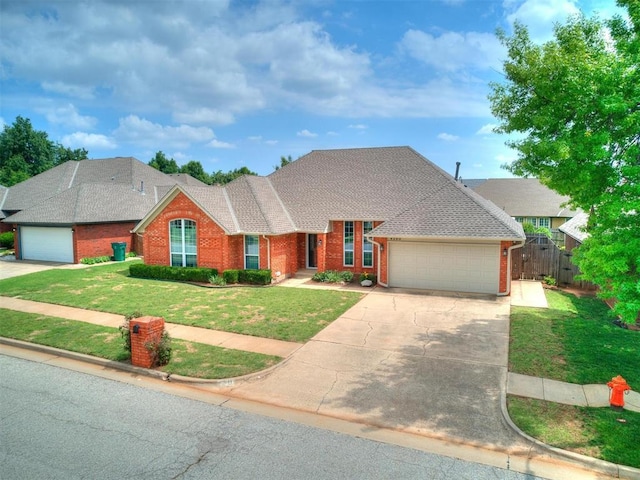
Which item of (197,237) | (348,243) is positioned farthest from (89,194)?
(348,243)

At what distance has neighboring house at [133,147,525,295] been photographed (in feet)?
57.9

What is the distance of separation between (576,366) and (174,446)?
28.9 feet

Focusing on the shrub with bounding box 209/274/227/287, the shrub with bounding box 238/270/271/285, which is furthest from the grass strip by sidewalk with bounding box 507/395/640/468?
the shrub with bounding box 209/274/227/287

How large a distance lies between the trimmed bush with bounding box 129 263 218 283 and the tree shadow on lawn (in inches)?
436

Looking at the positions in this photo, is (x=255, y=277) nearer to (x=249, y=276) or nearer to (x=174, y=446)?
(x=249, y=276)

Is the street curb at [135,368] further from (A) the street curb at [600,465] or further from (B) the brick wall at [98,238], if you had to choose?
(B) the brick wall at [98,238]

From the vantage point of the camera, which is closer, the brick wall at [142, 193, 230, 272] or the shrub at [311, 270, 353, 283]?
the brick wall at [142, 193, 230, 272]

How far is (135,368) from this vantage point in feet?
31.7

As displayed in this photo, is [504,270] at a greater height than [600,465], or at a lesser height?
greater

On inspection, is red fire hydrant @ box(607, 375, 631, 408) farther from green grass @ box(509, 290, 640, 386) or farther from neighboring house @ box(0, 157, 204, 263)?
neighboring house @ box(0, 157, 204, 263)

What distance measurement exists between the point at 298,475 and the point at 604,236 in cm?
715

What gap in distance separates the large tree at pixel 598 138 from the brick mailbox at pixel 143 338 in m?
9.54

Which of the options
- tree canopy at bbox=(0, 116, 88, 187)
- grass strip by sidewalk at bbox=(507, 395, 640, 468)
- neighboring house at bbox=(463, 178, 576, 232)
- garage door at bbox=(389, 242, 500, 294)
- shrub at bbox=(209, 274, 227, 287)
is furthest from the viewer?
tree canopy at bbox=(0, 116, 88, 187)

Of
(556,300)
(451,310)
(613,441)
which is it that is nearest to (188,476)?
(613,441)
